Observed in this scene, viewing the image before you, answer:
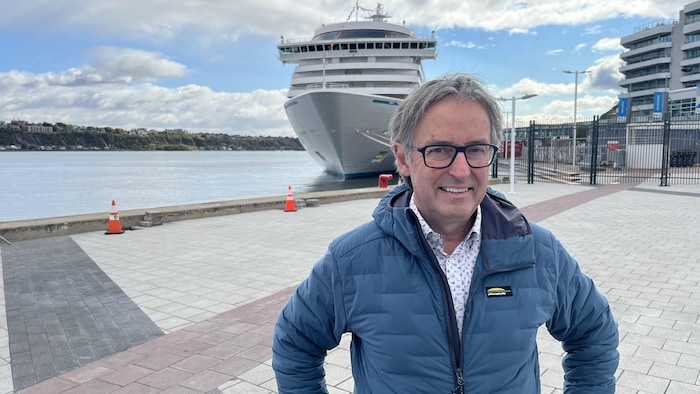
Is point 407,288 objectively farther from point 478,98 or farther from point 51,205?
point 51,205

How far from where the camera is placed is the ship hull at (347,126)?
2939 centimetres

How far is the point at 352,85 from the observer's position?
1328 inches

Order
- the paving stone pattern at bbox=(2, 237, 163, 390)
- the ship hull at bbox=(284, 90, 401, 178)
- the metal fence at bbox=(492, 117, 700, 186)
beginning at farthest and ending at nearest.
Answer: the ship hull at bbox=(284, 90, 401, 178)
the metal fence at bbox=(492, 117, 700, 186)
the paving stone pattern at bbox=(2, 237, 163, 390)

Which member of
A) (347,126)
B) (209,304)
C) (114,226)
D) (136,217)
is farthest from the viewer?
(347,126)

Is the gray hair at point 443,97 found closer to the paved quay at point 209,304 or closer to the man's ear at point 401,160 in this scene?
the man's ear at point 401,160

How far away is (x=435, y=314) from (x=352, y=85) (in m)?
33.2

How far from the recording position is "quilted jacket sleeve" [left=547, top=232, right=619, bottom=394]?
162 cm

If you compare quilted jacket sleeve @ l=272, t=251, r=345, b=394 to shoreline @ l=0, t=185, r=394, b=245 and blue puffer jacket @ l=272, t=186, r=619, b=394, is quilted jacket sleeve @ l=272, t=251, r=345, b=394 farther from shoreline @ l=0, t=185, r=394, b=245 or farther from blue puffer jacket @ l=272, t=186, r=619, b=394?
shoreline @ l=0, t=185, r=394, b=245

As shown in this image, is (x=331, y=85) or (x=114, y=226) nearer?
(x=114, y=226)

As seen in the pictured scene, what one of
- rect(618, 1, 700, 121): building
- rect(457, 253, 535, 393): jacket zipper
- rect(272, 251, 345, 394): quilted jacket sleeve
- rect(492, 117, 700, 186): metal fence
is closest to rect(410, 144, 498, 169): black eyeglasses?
rect(457, 253, 535, 393): jacket zipper

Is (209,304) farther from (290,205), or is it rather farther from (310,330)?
(290,205)

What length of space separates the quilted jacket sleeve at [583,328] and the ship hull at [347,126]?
86.4 ft

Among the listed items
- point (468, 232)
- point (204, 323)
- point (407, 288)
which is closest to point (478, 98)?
point (468, 232)

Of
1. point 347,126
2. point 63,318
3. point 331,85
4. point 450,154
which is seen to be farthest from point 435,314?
point 331,85
